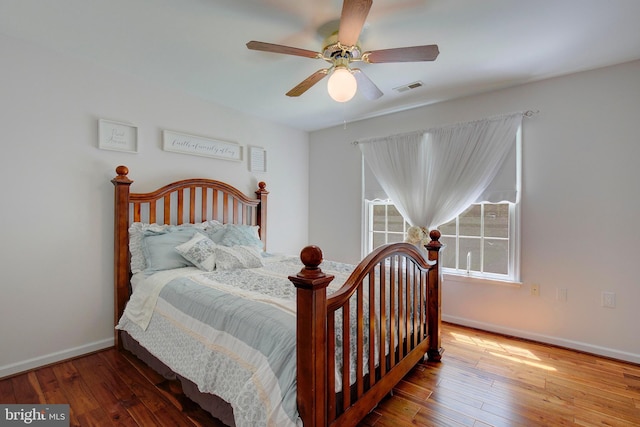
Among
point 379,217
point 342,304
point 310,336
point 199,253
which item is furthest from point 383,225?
point 310,336

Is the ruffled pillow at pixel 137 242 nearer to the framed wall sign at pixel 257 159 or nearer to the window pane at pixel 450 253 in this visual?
the framed wall sign at pixel 257 159

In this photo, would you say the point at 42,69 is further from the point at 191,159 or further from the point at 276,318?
the point at 276,318

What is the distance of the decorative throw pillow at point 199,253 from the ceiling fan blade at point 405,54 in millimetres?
1959

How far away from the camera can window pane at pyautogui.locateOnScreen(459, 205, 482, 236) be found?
3.09 meters

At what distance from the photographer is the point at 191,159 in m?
3.15

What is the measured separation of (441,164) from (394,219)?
880 millimetres

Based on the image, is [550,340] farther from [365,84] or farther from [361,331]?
[365,84]

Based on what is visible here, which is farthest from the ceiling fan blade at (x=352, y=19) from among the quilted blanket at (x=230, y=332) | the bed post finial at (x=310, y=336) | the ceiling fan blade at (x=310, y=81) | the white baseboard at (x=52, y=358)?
the white baseboard at (x=52, y=358)

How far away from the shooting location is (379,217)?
3.81 m

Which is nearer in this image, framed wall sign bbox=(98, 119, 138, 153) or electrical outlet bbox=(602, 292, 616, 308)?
electrical outlet bbox=(602, 292, 616, 308)

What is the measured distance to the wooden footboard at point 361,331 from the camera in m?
1.21

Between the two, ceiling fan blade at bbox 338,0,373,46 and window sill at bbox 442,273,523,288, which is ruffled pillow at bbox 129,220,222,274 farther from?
window sill at bbox 442,273,523,288

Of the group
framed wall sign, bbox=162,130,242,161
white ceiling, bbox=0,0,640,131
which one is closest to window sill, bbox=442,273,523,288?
white ceiling, bbox=0,0,640,131
